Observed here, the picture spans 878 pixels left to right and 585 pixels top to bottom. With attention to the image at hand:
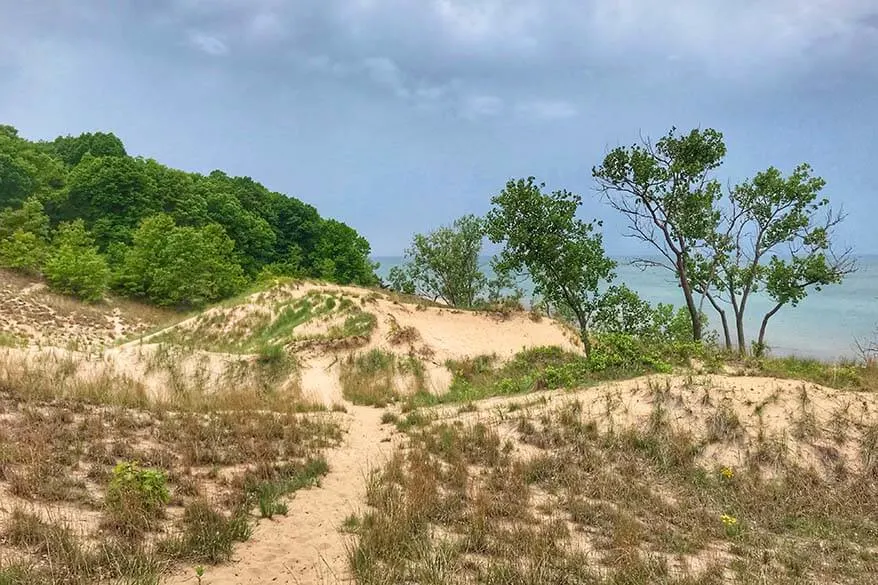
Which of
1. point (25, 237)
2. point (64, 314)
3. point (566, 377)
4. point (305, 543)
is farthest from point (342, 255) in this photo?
point (305, 543)

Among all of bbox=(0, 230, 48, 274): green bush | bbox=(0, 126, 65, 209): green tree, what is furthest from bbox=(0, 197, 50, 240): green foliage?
bbox=(0, 126, 65, 209): green tree

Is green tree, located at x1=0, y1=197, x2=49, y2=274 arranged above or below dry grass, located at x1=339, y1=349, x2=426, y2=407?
above

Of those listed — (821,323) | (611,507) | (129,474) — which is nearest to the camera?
(129,474)

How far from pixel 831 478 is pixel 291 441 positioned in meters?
8.70

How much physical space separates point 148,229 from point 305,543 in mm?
41950

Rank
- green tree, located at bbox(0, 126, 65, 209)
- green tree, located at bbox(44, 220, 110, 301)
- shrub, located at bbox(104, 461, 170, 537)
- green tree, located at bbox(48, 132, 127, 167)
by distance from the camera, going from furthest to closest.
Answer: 1. green tree, located at bbox(48, 132, 127, 167)
2. green tree, located at bbox(0, 126, 65, 209)
3. green tree, located at bbox(44, 220, 110, 301)
4. shrub, located at bbox(104, 461, 170, 537)

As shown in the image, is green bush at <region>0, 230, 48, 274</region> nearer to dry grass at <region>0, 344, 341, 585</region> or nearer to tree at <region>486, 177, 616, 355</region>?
dry grass at <region>0, 344, 341, 585</region>

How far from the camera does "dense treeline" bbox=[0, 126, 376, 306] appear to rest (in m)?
38.8

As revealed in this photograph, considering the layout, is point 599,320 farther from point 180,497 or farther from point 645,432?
point 180,497

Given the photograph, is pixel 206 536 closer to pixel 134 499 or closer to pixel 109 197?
pixel 134 499

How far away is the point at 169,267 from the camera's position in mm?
39562

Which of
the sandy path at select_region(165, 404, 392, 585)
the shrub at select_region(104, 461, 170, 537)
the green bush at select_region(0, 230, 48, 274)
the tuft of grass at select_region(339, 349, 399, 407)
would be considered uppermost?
the green bush at select_region(0, 230, 48, 274)

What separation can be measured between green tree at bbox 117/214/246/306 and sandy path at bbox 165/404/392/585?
3653cm

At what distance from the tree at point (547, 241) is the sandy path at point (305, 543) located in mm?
11919
